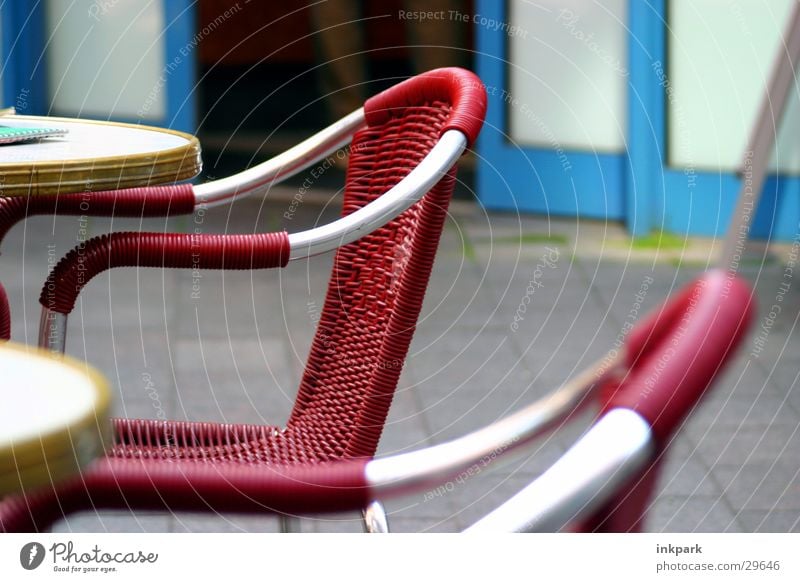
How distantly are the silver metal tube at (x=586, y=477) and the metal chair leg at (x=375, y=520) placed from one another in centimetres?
47

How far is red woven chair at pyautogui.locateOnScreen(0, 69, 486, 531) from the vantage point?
3.04 feet

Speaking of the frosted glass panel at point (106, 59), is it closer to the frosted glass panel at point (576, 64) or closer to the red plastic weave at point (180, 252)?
the frosted glass panel at point (576, 64)

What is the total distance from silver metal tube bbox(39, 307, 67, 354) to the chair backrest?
0.75ft

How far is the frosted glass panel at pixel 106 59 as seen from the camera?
140 inches

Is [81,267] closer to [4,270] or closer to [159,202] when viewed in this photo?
[159,202]

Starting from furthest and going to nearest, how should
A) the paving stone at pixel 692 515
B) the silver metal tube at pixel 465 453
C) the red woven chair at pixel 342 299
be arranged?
the paving stone at pixel 692 515
the red woven chair at pixel 342 299
the silver metal tube at pixel 465 453

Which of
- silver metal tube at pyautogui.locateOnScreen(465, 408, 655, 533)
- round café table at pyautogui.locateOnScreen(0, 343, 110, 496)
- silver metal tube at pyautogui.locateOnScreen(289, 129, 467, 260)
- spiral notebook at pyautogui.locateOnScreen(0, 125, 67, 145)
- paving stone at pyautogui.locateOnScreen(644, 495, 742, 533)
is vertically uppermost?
round café table at pyautogui.locateOnScreen(0, 343, 110, 496)

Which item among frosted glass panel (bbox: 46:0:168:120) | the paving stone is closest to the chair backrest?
the paving stone

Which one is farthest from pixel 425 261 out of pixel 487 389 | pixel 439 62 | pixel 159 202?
pixel 439 62

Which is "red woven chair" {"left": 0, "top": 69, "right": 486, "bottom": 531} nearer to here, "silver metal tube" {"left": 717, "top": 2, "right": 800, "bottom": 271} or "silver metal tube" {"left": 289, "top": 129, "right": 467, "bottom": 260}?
"silver metal tube" {"left": 289, "top": 129, "right": 467, "bottom": 260}

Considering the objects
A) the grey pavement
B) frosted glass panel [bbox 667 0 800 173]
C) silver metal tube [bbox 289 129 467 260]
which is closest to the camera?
silver metal tube [bbox 289 129 467 260]

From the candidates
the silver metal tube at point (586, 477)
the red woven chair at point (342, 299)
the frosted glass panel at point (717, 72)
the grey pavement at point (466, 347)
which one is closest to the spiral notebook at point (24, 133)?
the red woven chair at point (342, 299)

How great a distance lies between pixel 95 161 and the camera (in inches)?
40.6

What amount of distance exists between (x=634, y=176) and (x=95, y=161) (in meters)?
2.23
